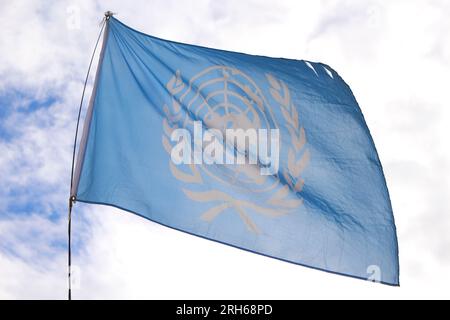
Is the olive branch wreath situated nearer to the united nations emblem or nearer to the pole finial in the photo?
the united nations emblem

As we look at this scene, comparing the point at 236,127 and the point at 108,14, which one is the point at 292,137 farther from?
the point at 108,14

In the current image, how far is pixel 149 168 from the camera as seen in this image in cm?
881

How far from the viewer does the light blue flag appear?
871 centimetres

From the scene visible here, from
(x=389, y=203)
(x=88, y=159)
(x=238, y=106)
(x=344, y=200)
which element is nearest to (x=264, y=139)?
(x=238, y=106)

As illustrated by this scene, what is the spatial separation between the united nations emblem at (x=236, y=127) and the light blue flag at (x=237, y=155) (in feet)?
0.05

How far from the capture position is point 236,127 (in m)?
9.75

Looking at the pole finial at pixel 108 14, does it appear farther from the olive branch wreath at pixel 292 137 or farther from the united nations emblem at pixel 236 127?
the olive branch wreath at pixel 292 137

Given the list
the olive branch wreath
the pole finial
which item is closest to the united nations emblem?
the olive branch wreath

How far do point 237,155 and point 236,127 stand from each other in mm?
481

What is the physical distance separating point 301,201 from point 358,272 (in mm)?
1249

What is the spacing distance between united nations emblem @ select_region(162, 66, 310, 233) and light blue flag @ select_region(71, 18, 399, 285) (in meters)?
0.02

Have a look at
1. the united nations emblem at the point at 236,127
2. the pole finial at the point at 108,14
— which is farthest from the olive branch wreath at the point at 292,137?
the pole finial at the point at 108,14

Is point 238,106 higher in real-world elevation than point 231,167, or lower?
higher
